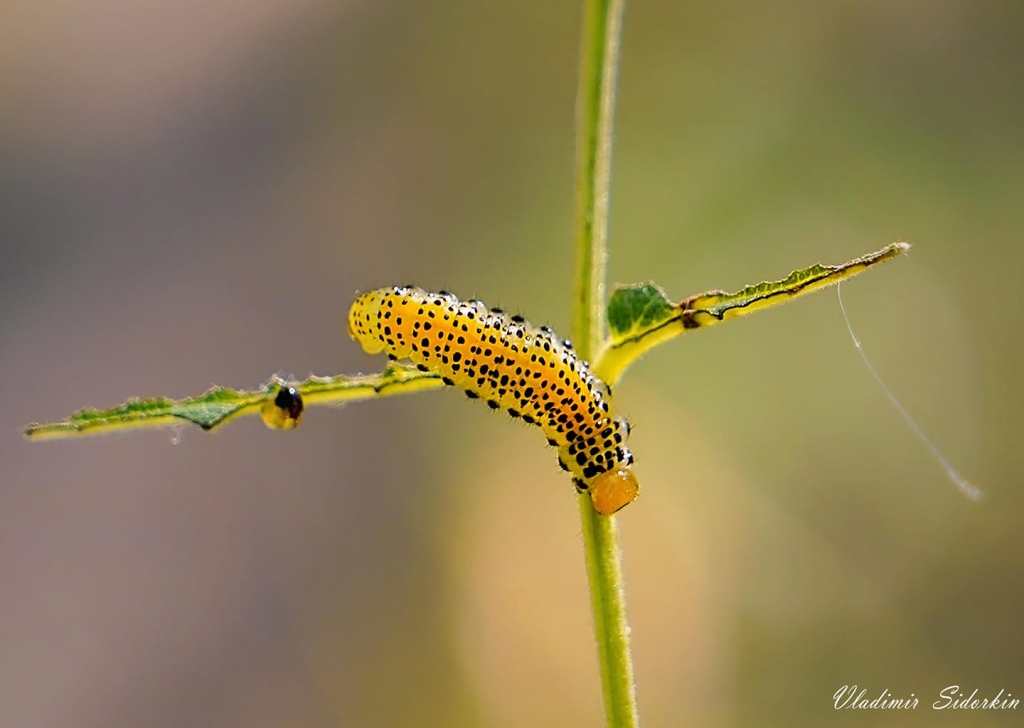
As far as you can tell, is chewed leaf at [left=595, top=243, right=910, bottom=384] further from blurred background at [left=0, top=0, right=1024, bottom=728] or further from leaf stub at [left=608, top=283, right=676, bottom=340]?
blurred background at [left=0, top=0, right=1024, bottom=728]

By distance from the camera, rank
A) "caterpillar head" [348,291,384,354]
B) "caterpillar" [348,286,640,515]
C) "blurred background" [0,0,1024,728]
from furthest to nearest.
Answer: "blurred background" [0,0,1024,728] → "caterpillar head" [348,291,384,354] → "caterpillar" [348,286,640,515]

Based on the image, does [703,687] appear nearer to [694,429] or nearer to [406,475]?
[694,429]

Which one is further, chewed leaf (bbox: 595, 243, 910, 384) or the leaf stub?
the leaf stub

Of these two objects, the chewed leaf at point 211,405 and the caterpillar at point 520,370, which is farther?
the caterpillar at point 520,370
